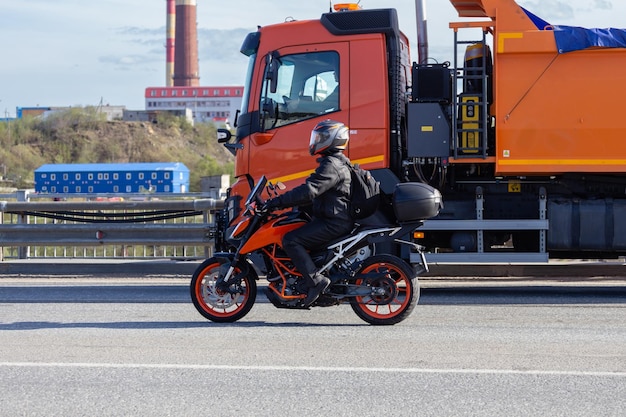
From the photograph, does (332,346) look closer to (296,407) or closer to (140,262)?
(296,407)

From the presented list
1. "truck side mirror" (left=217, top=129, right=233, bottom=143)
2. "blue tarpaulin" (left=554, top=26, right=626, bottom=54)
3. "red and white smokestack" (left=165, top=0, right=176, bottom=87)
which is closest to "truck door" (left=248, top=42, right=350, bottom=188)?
"truck side mirror" (left=217, top=129, right=233, bottom=143)

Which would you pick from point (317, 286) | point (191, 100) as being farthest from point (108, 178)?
point (191, 100)

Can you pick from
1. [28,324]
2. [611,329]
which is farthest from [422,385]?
[28,324]

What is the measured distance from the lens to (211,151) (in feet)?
363

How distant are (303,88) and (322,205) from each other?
3.34 m

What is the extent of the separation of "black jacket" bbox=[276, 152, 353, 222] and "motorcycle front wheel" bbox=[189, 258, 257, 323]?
87 centimetres

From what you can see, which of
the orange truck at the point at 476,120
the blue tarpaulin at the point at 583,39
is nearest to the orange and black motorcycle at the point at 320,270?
the orange truck at the point at 476,120

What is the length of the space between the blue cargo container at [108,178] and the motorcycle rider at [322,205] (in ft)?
184

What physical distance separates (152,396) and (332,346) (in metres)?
2.11

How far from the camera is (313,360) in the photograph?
7105 millimetres

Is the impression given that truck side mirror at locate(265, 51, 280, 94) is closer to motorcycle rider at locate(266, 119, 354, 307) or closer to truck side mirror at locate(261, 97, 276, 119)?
truck side mirror at locate(261, 97, 276, 119)

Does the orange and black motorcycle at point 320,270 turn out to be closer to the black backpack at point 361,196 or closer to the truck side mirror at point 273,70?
the black backpack at point 361,196

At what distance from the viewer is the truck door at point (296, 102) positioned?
37.8 ft

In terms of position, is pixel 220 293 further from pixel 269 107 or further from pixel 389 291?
pixel 269 107
